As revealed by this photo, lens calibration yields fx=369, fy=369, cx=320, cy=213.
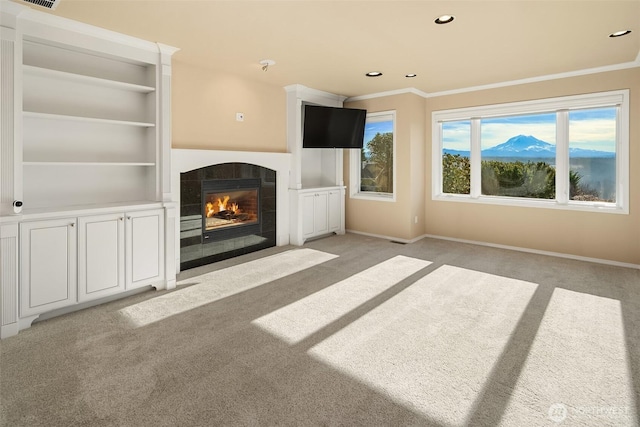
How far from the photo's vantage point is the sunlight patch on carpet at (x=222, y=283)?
3123 mm

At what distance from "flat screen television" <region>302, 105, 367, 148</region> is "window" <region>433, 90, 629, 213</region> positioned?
1280mm

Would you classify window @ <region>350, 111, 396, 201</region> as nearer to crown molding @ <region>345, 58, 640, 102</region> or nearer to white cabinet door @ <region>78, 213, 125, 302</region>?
crown molding @ <region>345, 58, 640, 102</region>

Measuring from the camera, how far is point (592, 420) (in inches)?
71.6

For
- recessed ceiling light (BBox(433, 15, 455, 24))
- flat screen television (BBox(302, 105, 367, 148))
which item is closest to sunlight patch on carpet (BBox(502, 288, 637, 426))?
recessed ceiling light (BBox(433, 15, 455, 24))

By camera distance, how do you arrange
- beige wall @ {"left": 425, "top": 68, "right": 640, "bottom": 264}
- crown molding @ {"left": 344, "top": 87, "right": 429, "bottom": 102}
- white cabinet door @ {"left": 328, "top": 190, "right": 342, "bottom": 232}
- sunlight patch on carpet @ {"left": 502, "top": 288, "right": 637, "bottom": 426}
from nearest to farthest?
sunlight patch on carpet @ {"left": 502, "top": 288, "right": 637, "bottom": 426} → beige wall @ {"left": 425, "top": 68, "right": 640, "bottom": 264} → crown molding @ {"left": 344, "top": 87, "right": 429, "bottom": 102} → white cabinet door @ {"left": 328, "top": 190, "right": 342, "bottom": 232}

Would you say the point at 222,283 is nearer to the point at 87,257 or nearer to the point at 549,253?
the point at 87,257

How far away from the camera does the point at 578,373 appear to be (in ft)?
7.29

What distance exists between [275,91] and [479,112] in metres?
3.08

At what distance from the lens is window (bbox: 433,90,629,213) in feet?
15.1

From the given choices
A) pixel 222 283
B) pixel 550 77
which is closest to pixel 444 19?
pixel 550 77

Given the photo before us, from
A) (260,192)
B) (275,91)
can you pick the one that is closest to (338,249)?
(260,192)

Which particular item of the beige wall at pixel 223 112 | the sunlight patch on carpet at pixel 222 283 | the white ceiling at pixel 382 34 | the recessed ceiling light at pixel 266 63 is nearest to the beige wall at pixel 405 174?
the white ceiling at pixel 382 34

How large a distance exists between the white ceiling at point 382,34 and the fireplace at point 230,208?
4.74ft

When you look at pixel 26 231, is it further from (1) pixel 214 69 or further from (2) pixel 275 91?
(2) pixel 275 91
